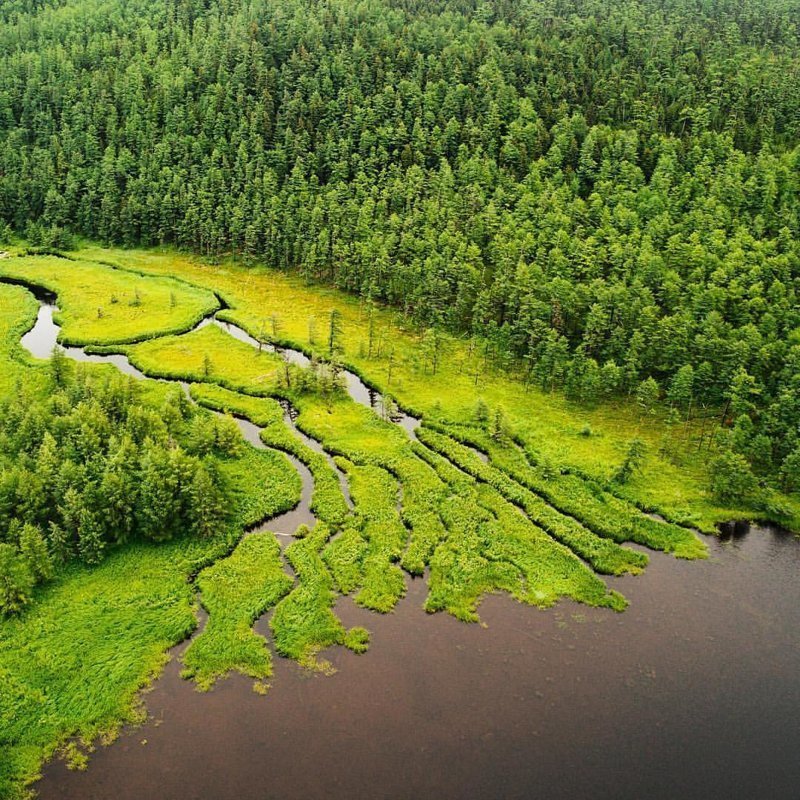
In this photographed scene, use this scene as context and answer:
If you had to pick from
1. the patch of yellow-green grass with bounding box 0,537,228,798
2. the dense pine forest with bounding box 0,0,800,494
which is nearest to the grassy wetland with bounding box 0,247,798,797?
the patch of yellow-green grass with bounding box 0,537,228,798

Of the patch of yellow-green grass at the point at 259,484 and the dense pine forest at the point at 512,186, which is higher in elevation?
the dense pine forest at the point at 512,186

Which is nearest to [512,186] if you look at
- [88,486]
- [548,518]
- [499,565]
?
[548,518]

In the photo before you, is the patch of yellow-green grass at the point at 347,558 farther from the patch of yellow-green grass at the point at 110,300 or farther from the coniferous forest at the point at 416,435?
the patch of yellow-green grass at the point at 110,300

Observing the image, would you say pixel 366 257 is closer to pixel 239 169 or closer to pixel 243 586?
pixel 239 169

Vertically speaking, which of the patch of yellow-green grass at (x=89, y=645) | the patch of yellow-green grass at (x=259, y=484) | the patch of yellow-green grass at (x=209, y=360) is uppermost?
the patch of yellow-green grass at (x=259, y=484)

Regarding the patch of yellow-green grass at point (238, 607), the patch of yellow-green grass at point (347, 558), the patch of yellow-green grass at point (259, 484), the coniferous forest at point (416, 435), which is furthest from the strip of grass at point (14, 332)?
the patch of yellow-green grass at point (347, 558)

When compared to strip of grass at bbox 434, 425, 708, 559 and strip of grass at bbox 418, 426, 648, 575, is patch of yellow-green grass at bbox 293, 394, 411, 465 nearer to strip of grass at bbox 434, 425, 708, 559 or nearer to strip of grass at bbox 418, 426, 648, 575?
strip of grass at bbox 418, 426, 648, 575

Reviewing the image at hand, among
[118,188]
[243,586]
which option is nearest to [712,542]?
[243,586]
